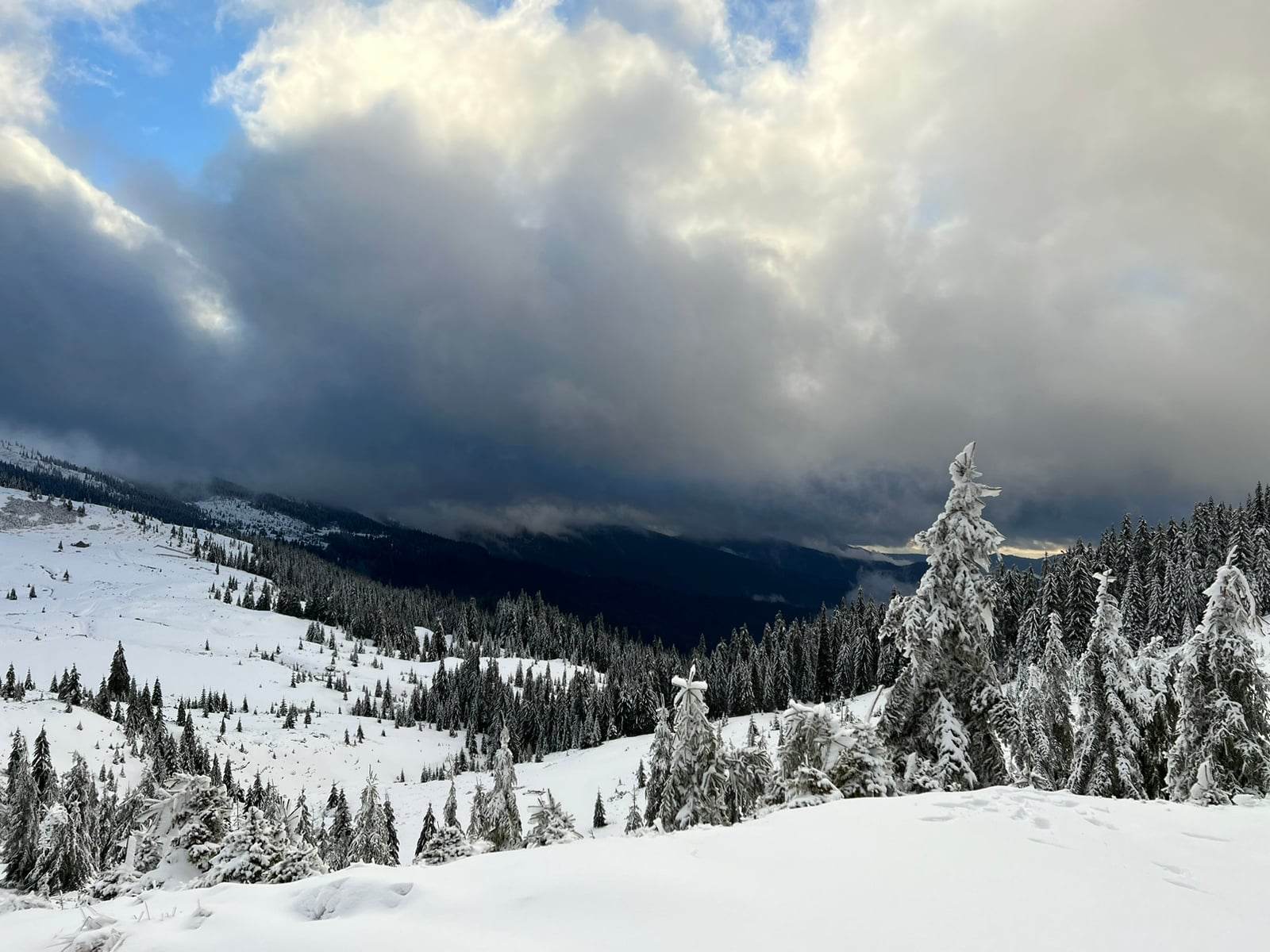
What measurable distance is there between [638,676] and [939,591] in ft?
412

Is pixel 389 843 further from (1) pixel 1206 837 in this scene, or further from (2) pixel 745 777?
(1) pixel 1206 837

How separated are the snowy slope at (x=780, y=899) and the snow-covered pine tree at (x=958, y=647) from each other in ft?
24.5

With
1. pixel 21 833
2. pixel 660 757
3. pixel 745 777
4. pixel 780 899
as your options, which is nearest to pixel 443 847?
pixel 660 757

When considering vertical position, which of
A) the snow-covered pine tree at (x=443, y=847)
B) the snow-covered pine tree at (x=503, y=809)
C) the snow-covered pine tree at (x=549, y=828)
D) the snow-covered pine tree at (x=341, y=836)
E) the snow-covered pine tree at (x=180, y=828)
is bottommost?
the snow-covered pine tree at (x=341, y=836)

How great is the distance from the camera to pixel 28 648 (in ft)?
574

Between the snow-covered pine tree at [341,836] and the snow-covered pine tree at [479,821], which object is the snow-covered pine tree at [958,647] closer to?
the snow-covered pine tree at [479,821]

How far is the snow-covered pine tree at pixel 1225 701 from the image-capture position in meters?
16.8

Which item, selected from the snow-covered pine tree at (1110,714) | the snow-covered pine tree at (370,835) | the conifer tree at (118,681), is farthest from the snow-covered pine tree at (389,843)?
the conifer tree at (118,681)

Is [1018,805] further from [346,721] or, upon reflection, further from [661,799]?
[346,721]

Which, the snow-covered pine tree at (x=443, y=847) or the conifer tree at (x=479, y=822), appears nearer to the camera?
the snow-covered pine tree at (x=443, y=847)

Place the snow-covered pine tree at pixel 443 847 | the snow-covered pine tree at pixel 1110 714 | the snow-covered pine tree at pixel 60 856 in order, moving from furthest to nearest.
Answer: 1. the snow-covered pine tree at pixel 60 856
2. the snow-covered pine tree at pixel 443 847
3. the snow-covered pine tree at pixel 1110 714

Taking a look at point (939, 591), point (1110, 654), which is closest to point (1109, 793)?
point (1110, 654)

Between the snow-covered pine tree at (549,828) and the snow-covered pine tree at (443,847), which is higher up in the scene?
the snow-covered pine tree at (549,828)

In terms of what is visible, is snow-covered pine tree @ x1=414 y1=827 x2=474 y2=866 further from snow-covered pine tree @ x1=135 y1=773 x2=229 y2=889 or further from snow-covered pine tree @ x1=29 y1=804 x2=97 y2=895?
snow-covered pine tree @ x1=29 y1=804 x2=97 y2=895
